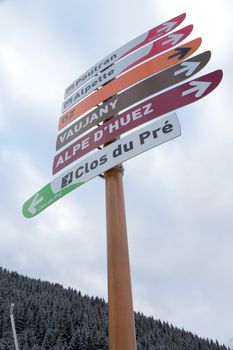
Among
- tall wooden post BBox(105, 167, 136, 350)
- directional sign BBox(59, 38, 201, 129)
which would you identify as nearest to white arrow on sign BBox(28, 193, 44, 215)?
tall wooden post BBox(105, 167, 136, 350)

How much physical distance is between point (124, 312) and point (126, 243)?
0.74m

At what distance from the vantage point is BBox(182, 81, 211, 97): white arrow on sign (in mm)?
4193

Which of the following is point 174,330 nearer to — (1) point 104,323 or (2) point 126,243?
(1) point 104,323

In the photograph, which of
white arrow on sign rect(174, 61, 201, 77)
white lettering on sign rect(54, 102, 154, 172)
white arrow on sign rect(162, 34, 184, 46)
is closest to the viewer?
white arrow on sign rect(174, 61, 201, 77)

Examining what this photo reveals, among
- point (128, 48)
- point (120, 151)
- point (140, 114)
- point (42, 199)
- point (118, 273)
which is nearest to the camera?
point (118, 273)

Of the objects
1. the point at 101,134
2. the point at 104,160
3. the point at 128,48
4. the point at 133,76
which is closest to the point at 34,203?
Result: the point at 104,160

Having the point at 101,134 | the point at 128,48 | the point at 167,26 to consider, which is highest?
the point at 128,48

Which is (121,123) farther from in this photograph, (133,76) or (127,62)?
(127,62)

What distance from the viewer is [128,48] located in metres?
5.78

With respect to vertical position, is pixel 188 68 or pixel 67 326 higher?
pixel 67 326

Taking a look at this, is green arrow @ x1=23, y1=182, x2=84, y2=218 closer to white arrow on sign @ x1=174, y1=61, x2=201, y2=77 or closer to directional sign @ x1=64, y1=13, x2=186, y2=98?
white arrow on sign @ x1=174, y1=61, x2=201, y2=77

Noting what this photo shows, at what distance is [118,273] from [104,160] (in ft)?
4.38

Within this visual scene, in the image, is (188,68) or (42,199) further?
(42,199)

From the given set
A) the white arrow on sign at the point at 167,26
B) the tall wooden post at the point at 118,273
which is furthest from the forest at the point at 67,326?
the white arrow on sign at the point at 167,26
